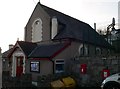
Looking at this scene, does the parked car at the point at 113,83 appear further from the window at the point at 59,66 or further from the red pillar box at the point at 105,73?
the window at the point at 59,66

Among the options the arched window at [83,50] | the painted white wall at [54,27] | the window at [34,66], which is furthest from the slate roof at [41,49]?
the arched window at [83,50]

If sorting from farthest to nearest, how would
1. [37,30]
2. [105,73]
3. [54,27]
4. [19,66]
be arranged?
[37,30], [19,66], [54,27], [105,73]

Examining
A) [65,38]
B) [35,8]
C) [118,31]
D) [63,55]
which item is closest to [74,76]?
[63,55]

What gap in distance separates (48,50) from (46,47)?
4.05ft

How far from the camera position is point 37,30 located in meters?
23.2

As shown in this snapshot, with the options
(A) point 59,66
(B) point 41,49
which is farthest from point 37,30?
(A) point 59,66

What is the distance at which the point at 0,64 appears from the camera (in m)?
5.85

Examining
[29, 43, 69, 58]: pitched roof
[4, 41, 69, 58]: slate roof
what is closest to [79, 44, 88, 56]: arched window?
[4, 41, 69, 58]: slate roof

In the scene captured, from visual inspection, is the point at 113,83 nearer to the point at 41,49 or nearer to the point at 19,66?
the point at 41,49

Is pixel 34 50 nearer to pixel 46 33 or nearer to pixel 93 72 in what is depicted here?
pixel 46 33

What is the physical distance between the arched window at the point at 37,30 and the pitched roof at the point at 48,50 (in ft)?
4.96

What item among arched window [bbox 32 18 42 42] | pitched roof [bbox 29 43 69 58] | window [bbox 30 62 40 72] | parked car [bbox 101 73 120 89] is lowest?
parked car [bbox 101 73 120 89]

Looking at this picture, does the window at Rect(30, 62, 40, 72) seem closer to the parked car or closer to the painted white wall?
the painted white wall

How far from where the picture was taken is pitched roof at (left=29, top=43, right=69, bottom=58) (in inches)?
730
